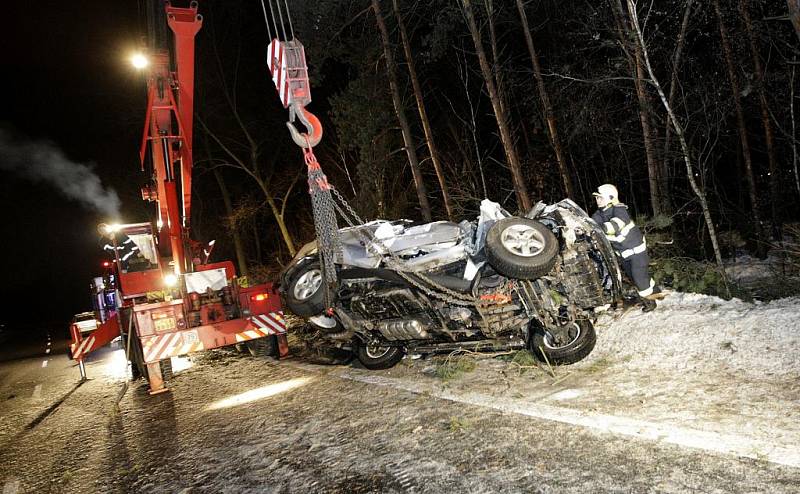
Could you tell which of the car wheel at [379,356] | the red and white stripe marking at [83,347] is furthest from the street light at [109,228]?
the car wheel at [379,356]

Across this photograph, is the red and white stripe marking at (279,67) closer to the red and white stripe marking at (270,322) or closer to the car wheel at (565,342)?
the car wheel at (565,342)

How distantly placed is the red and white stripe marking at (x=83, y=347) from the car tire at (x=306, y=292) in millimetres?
5121

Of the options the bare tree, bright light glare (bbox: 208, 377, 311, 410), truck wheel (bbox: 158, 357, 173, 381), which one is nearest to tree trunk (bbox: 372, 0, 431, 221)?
the bare tree

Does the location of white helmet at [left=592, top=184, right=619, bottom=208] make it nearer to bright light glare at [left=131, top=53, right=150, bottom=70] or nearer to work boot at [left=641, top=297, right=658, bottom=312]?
work boot at [left=641, top=297, right=658, bottom=312]

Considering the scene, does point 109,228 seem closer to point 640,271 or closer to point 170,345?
point 170,345

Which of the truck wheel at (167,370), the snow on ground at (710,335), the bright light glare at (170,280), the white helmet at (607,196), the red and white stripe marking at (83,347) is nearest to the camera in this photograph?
the snow on ground at (710,335)

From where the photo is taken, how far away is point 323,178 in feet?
16.4

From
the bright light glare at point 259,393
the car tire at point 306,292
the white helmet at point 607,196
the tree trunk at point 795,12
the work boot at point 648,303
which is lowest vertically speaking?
the bright light glare at point 259,393

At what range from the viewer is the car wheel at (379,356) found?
6.86m

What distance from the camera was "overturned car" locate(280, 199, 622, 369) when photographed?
5016 mm

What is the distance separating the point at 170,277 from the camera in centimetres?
919

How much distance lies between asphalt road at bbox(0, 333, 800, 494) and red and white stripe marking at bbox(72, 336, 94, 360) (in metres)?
1.58

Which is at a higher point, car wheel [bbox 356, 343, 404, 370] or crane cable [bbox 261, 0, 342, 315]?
crane cable [bbox 261, 0, 342, 315]

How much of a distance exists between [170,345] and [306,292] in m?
2.82
